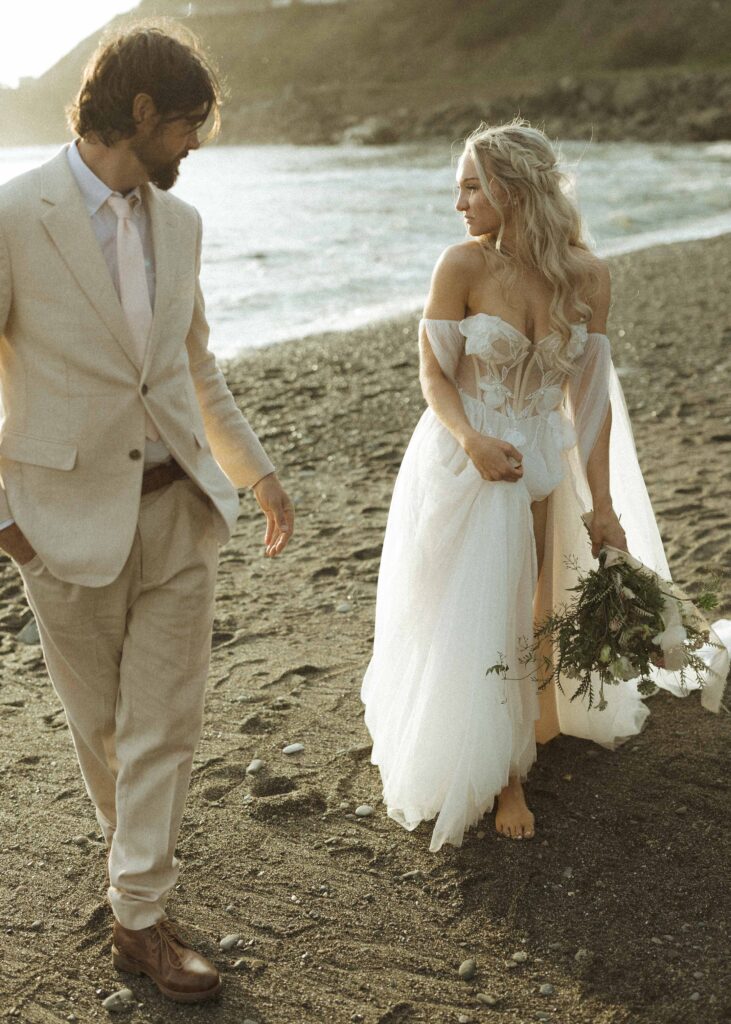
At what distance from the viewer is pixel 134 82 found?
2631mm

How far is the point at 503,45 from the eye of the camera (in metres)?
105

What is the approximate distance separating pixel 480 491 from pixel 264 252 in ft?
64.5

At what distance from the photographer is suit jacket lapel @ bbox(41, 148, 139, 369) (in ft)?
8.67

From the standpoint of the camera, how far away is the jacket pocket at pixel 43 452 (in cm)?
276

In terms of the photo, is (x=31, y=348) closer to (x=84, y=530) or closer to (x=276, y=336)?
(x=84, y=530)

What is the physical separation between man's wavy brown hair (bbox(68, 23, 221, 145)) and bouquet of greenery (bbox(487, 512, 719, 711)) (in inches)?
72.7

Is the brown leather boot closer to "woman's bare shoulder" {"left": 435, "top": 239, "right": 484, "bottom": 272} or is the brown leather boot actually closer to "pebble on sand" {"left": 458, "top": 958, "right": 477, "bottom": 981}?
"pebble on sand" {"left": 458, "top": 958, "right": 477, "bottom": 981}

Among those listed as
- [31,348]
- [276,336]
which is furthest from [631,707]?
[276,336]

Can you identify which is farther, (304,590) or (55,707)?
(304,590)

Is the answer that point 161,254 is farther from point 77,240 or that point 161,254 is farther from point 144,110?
point 144,110

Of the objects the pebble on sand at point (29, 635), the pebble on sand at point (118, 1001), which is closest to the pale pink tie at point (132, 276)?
the pebble on sand at point (118, 1001)

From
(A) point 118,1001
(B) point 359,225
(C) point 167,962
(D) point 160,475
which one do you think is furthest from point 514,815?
(B) point 359,225

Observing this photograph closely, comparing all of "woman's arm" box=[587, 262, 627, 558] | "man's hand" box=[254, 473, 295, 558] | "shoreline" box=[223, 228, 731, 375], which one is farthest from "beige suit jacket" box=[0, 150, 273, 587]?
"shoreline" box=[223, 228, 731, 375]

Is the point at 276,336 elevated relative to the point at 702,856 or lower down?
lower down
